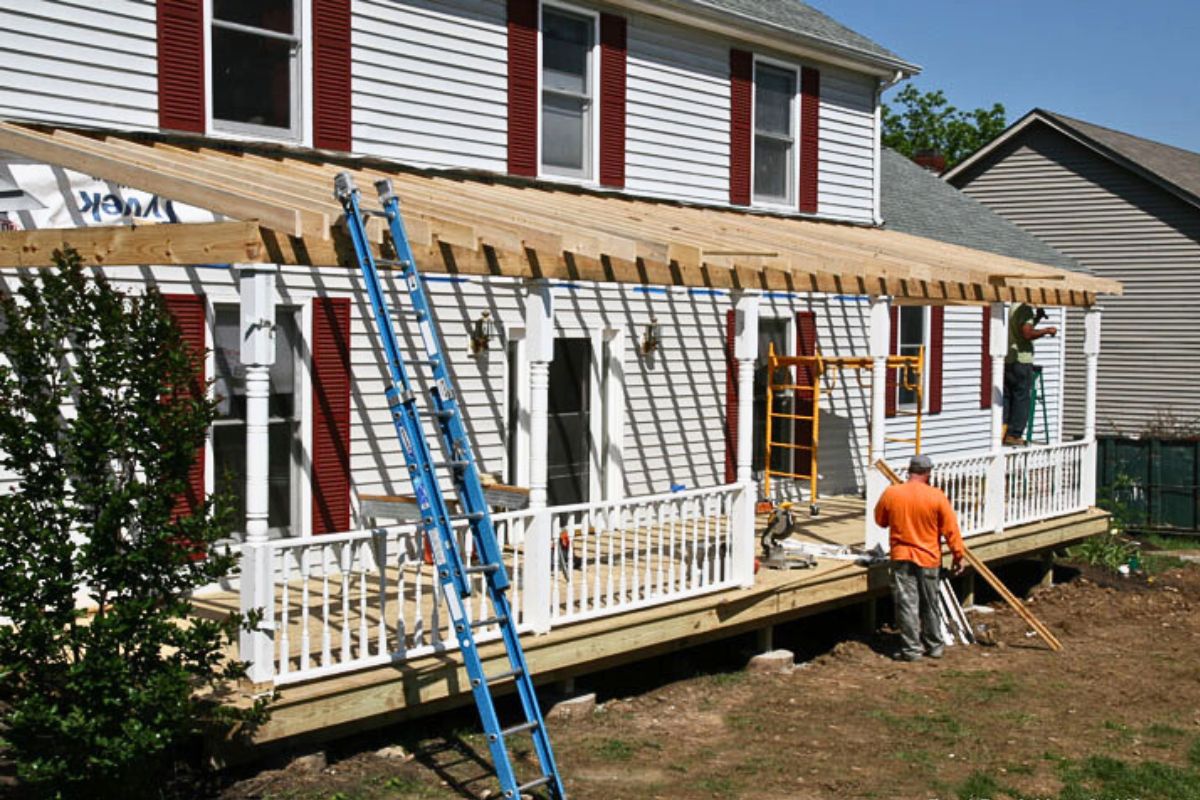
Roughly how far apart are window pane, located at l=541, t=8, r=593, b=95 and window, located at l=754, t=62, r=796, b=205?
2.95m

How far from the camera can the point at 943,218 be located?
22344 mm

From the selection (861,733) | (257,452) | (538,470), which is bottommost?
(861,733)

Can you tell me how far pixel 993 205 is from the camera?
2975cm

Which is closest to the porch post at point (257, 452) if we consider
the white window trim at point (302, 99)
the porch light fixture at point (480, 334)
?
the white window trim at point (302, 99)

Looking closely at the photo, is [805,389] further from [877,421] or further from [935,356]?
[935,356]

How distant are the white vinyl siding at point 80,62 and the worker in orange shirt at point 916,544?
280 inches

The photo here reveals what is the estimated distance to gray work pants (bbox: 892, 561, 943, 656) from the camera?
1252 centimetres

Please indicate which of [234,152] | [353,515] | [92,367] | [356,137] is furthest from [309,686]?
[356,137]

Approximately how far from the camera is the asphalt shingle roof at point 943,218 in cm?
2098

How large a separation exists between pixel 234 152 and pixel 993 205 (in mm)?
22068

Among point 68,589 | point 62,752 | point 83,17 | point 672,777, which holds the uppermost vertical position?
point 83,17

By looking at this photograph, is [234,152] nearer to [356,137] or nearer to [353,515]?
[356,137]

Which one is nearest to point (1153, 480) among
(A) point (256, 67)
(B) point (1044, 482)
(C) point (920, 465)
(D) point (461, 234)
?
(B) point (1044, 482)

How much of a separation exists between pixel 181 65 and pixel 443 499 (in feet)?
15.3
